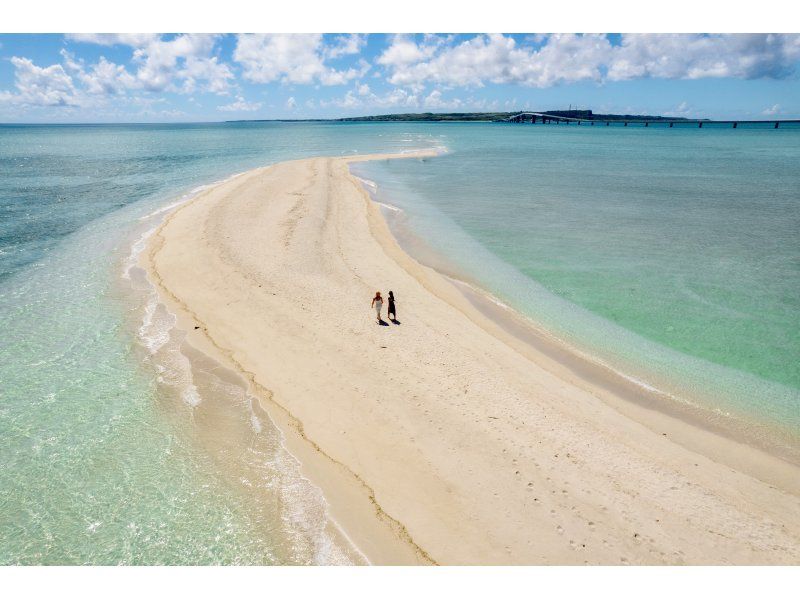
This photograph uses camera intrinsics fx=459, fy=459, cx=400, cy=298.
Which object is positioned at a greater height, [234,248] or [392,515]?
[234,248]

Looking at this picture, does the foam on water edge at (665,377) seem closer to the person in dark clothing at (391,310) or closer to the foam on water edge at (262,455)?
the person in dark clothing at (391,310)

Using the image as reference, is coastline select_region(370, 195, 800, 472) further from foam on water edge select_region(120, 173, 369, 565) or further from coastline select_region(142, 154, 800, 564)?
foam on water edge select_region(120, 173, 369, 565)

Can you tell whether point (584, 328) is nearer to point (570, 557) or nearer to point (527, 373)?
point (527, 373)

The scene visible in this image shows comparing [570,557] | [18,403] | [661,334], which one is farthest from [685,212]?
[18,403]

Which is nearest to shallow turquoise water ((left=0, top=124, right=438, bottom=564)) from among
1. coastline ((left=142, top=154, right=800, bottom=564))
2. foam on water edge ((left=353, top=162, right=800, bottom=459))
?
coastline ((left=142, top=154, right=800, bottom=564))

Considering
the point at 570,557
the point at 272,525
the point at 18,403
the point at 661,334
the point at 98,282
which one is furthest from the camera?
the point at 98,282

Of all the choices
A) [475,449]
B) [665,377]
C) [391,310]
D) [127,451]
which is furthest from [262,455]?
[665,377]

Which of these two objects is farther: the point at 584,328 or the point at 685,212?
the point at 685,212
